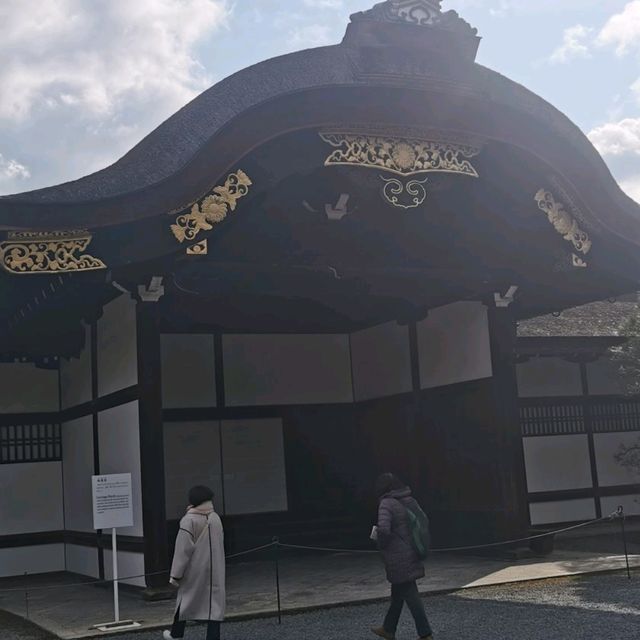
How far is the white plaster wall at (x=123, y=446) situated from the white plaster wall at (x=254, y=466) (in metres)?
2.69

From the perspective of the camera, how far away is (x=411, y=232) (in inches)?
453

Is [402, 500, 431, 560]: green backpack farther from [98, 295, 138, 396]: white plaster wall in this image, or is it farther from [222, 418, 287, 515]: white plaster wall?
[222, 418, 287, 515]: white plaster wall

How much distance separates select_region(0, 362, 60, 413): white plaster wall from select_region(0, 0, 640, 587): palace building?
0.03 meters

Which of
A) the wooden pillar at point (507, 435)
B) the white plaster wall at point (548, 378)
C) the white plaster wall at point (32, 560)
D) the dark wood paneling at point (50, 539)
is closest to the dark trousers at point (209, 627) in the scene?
the dark wood paneling at point (50, 539)

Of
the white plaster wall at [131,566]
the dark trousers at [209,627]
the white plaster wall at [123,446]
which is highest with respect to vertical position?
the white plaster wall at [123,446]

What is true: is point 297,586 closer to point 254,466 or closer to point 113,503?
point 113,503

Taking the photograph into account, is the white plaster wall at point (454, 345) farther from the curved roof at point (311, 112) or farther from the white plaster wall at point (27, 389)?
the white plaster wall at point (27, 389)

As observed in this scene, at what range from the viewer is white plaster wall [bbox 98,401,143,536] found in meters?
10.8

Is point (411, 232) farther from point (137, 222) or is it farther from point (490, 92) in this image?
point (137, 222)

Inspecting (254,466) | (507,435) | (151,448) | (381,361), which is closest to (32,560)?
(254,466)

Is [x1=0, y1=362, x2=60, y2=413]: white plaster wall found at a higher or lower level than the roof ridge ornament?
lower

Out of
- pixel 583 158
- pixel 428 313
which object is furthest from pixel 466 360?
pixel 583 158

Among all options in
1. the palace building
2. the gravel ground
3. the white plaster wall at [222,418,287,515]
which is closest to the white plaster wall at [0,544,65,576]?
the palace building

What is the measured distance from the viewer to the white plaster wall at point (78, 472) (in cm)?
1315
